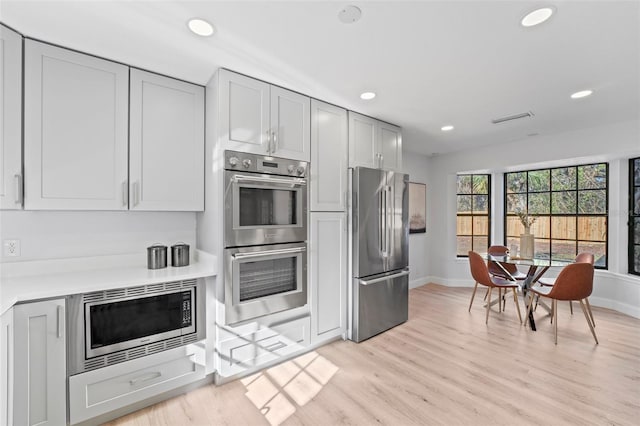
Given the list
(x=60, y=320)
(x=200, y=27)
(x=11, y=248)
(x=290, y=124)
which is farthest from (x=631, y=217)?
(x=11, y=248)

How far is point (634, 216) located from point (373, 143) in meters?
3.73

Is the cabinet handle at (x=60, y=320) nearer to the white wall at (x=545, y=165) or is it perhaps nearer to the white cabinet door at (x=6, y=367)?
the white cabinet door at (x=6, y=367)

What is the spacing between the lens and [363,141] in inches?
128

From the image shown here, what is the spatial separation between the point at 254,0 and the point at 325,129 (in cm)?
144

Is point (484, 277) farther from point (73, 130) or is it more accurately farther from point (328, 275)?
point (73, 130)

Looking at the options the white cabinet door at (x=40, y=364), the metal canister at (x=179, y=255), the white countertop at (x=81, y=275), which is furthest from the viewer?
the metal canister at (x=179, y=255)

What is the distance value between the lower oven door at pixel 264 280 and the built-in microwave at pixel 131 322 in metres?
0.25

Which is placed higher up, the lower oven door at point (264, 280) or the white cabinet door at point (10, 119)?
the white cabinet door at point (10, 119)

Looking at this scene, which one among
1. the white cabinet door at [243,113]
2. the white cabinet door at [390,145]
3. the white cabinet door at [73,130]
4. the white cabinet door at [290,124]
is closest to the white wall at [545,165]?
the white cabinet door at [390,145]

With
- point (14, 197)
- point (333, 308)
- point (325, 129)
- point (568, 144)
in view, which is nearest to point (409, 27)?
point (325, 129)

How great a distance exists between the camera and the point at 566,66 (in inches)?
87.2

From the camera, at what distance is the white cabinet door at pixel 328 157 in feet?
9.21

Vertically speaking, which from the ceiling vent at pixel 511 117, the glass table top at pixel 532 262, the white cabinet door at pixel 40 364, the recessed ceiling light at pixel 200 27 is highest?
the recessed ceiling light at pixel 200 27

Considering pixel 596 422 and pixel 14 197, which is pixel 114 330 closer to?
pixel 14 197
